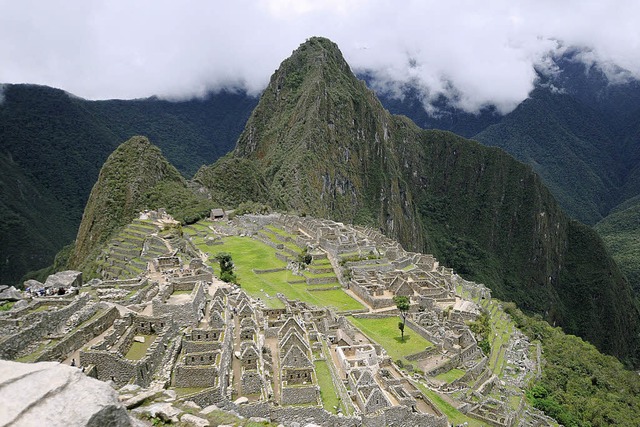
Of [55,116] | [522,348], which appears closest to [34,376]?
[522,348]

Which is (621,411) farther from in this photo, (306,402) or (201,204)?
(201,204)

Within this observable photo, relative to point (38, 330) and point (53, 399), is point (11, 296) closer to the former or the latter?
point (38, 330)

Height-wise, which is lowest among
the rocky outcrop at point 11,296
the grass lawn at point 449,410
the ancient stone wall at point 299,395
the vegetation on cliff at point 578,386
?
the vegetation on cliff at point 578,386

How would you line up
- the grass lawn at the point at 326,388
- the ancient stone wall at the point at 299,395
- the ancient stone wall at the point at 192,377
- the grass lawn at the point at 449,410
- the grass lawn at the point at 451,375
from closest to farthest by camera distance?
the ancient stone wall at the point at 192,377 → the ancient stone wall at the point at 299,395 → the grass lawn at the point at 326,388 → the grass lawn at the point at 449,410 → the grass lawn at the point at 451,375

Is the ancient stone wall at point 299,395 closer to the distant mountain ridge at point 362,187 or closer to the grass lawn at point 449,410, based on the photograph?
the grass lawn at point 449,410

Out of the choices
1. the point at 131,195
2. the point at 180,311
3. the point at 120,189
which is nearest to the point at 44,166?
the point at 120,189

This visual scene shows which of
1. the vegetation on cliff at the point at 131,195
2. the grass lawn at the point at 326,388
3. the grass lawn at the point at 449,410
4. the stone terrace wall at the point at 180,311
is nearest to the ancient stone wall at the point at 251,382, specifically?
the grass lawn at the point at 326,388

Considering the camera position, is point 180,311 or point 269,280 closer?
point 180,311

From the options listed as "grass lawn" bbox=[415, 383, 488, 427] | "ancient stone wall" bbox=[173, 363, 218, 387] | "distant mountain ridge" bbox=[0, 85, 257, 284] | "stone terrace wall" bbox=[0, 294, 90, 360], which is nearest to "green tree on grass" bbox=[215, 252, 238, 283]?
"grass lawn" bbox=[415, 383, 488, 427]
